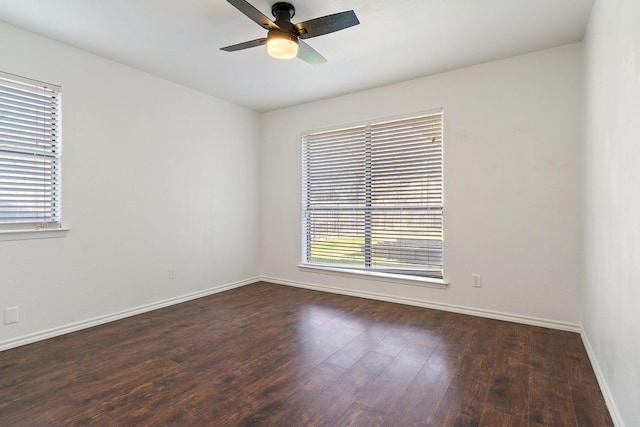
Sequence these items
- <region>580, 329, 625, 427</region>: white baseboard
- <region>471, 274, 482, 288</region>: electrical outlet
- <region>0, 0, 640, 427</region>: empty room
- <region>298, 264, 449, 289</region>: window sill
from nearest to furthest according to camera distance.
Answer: <region>580, 329, 625, 427</region>: white baseboard → <region>0, 0, 640, 427</region>: empty room → <region>471, 274, 482, 288</region>: electrical outlet → <region>298, 264, 449, 289</region>: window sill

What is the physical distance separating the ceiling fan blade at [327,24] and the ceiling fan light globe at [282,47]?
4.2 inches

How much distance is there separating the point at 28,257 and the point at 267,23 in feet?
8.91

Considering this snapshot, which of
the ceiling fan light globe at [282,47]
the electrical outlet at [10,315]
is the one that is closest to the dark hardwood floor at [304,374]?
the electrical outlet at [10,315]

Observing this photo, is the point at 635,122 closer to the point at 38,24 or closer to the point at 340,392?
the point at 340,392

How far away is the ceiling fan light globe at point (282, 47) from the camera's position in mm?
2287

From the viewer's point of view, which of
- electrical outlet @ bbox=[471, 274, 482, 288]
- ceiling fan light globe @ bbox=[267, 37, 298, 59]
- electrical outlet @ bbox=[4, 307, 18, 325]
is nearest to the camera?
ceiling fan light globe @ bbox=[267, 37, 298, 59]

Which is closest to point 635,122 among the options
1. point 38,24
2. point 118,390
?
point 118,390

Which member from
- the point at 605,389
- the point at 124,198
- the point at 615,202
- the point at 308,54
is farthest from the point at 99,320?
the point at 615,202

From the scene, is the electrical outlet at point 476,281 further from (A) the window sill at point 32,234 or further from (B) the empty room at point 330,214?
(A) the window sill at point 32,234

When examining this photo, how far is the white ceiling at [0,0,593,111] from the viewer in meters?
2.38

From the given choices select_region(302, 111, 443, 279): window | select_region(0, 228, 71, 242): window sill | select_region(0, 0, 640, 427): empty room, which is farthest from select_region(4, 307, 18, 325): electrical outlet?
select_region(302, 111, 443, 279): window

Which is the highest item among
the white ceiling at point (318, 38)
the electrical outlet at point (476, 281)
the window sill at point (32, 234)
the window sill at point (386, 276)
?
the white ceiling at point (318, 38)

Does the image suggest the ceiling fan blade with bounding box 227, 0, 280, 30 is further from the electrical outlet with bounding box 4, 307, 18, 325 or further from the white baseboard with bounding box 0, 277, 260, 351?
the white baseboard with bounding box 0, 277, 260, 351

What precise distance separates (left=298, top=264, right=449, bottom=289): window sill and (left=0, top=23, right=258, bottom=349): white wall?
1165 millimetres
